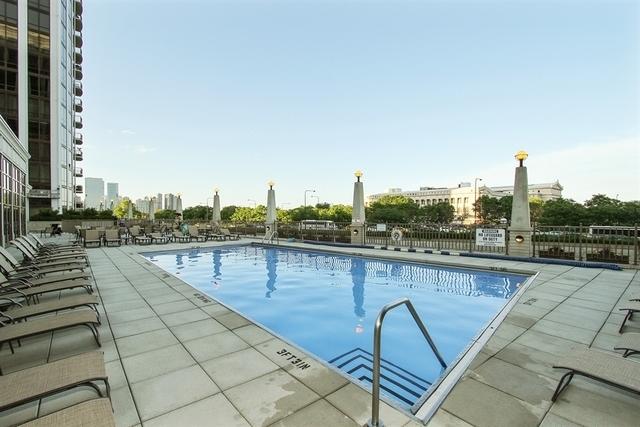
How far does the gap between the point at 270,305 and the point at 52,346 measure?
3.96m

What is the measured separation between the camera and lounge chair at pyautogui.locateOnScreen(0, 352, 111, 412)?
2.01 metres

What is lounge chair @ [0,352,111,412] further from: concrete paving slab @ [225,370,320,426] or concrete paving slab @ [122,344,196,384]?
concrete paving slab @ [225,370,320,426]

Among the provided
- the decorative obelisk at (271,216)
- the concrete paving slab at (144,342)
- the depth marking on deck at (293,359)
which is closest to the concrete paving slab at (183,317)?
the concrete paving slab at (144,342)

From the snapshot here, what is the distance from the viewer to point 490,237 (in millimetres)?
12164

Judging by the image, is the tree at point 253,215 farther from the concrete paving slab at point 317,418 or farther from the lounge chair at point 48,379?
the concrete paving slab at point 317,418

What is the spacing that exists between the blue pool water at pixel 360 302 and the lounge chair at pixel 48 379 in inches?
112

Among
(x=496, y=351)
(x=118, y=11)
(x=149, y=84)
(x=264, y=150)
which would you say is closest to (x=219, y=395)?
(x=496, y=351)

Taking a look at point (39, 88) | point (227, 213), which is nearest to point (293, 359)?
point (39, 88)

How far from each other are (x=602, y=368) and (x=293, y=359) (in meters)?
2.97

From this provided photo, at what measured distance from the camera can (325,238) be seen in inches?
707

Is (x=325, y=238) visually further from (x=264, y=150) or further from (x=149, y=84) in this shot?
(x=264, y=150)

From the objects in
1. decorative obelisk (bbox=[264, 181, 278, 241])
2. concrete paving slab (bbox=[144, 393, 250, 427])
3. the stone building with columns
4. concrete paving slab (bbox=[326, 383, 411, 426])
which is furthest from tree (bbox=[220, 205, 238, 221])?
concrete paving slab (bbox=[326, 383, 411, 426])

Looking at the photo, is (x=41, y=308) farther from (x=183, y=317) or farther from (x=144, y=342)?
(x=183, y=317)

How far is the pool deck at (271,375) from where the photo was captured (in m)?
2.42
